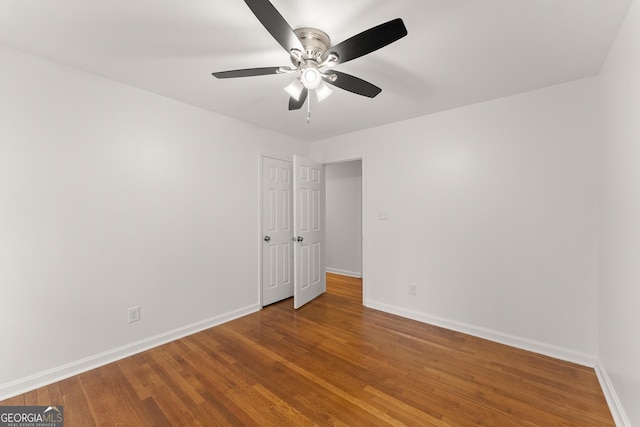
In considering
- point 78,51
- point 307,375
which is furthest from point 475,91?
point 78,51

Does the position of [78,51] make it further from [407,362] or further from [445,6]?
[407,362]

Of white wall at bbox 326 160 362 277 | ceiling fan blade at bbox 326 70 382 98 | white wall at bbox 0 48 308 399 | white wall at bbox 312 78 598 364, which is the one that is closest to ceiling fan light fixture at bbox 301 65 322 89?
ceiling fan blade at bbox 326 70 382 98

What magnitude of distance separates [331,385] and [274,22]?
2317mm

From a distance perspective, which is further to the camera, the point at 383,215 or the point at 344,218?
the point at 344,218

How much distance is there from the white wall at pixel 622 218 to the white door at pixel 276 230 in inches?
128

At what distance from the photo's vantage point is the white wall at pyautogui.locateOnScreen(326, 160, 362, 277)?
17.3 feet

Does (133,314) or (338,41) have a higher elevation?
(338,41)

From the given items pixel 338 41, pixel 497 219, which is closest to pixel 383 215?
pixel 497 219

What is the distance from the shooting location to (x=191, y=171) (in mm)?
2871

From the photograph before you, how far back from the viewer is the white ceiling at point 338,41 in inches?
58.1

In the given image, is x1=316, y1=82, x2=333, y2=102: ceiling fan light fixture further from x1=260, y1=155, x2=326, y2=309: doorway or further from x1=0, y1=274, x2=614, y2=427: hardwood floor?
x1=0, y1=274, x2=614, y2=427: hardwood floor

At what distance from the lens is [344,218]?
545 cm

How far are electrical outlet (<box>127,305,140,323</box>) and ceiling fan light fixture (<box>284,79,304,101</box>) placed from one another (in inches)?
93.2

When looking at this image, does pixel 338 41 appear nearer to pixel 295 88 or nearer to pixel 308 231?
pixel 295 88
